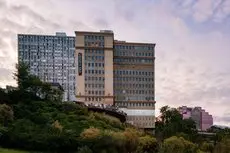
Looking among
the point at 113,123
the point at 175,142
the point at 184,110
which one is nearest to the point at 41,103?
the point at 113,123

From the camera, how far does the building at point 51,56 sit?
11744 centimetres

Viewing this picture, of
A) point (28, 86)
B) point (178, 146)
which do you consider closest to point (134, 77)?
point (28, 86)

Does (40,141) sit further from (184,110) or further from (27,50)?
(184,110)

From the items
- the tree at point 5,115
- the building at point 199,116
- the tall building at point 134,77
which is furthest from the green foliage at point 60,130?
the building at point 199,116

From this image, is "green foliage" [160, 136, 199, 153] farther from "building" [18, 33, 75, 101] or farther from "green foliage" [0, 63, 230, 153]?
"building" [18, 33, 75, 101]

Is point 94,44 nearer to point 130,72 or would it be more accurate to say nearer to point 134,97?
point 130,72

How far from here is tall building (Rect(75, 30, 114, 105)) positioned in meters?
97.2

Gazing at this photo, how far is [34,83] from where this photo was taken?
59000mm

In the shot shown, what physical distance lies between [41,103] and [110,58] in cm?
4310

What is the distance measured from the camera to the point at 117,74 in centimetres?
10194

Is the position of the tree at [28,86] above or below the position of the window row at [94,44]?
below

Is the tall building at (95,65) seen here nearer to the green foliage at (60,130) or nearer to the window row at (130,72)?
the window row at (130,72)

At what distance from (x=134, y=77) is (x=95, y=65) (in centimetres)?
1044

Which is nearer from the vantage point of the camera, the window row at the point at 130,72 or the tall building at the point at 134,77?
the tall building at the point at 134,77
